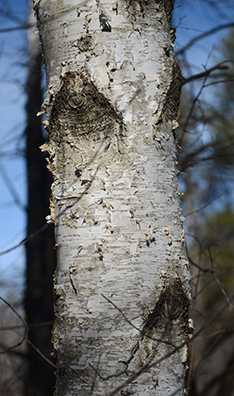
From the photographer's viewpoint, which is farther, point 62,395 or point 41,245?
point 41,245

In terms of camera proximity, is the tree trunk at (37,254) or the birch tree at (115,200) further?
the tree trunk at (37,254)

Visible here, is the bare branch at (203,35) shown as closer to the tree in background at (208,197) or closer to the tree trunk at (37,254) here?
the tree in background at (208,197)

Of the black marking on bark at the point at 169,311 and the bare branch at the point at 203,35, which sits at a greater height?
the bare branch at the point at 203,35

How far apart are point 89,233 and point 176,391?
0.46m

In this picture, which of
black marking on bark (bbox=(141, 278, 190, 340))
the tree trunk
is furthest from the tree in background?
the tree trunk

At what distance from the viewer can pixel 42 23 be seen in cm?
101

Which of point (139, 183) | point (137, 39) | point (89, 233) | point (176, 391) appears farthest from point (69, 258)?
point (137, 39)

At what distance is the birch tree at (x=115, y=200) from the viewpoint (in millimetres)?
801

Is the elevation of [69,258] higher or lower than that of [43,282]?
lower

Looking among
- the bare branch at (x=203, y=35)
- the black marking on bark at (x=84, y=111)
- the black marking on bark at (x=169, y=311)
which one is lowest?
the black marking on bark at (x=169, y=311)

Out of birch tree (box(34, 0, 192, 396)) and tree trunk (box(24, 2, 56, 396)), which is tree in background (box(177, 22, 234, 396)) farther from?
tree trunk (box(24, 2, 56, 396))

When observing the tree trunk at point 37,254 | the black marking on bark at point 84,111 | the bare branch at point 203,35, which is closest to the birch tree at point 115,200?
the black marking on bark at point 84,111

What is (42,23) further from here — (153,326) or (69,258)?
(153,326)

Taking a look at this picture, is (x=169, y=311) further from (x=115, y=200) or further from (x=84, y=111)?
(x=84, y=111)
